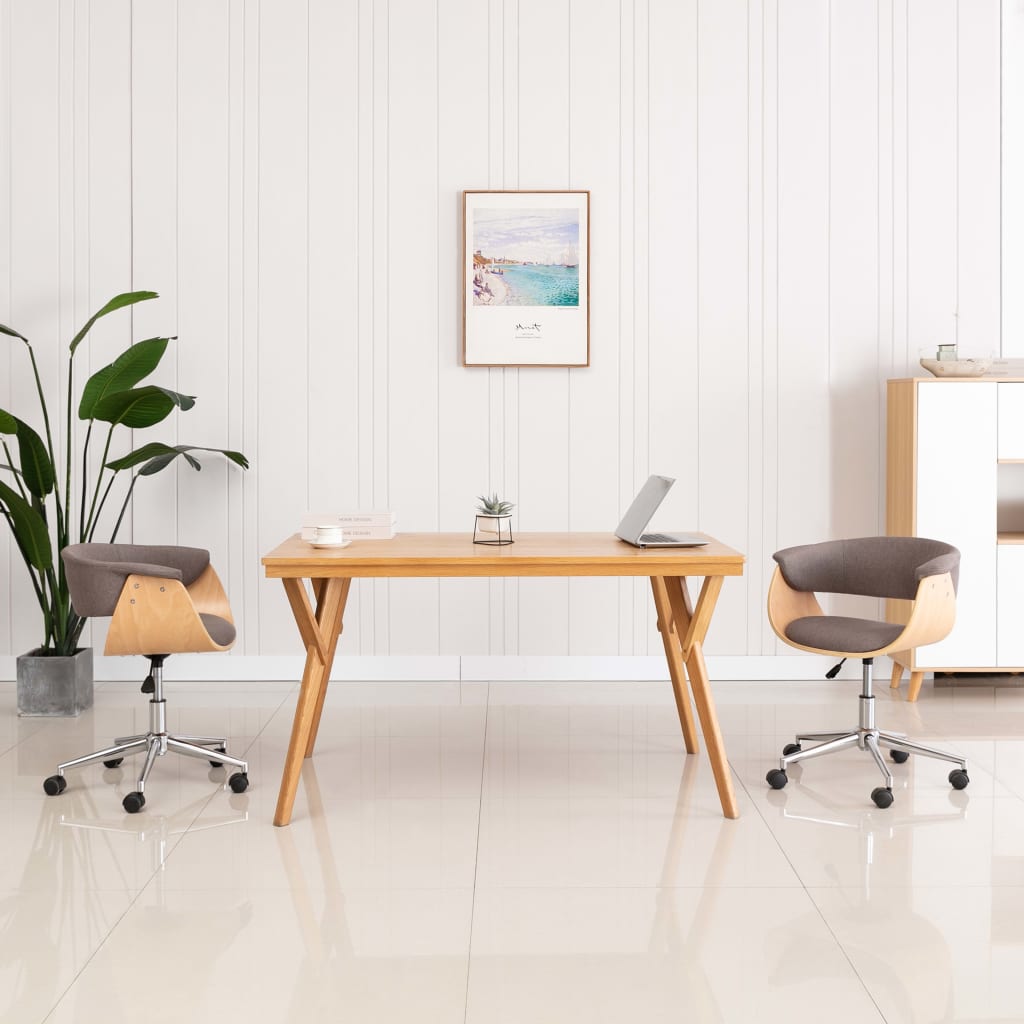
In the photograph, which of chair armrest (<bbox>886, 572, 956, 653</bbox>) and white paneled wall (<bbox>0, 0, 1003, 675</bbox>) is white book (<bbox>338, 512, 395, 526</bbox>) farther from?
chair armrest (<bbox>886, 572, 956, 653</bbox>)

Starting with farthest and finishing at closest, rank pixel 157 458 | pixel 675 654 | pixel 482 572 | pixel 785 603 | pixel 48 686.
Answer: pixel 157 458, pixel 48 686, pixel 785 603, pixel 675 654, pixel 482 572

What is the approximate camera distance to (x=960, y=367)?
4895mm

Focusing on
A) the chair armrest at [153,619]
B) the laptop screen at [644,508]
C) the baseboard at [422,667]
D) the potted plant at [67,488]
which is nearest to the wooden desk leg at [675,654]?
the laptop screen at [644,508]

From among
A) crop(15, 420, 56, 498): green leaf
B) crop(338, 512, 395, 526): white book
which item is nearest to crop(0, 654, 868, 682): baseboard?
crop(15, 420, 56, 498): green leaf

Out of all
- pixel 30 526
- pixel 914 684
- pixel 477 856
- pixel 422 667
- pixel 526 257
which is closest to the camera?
pixel 477 856

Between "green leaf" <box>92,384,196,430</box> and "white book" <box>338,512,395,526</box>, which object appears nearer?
"white book" <box>338,512,395,526</box>

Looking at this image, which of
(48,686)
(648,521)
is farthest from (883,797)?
(48,686)

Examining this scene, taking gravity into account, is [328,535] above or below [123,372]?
below

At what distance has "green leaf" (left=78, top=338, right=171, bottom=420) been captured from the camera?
4.56 metres

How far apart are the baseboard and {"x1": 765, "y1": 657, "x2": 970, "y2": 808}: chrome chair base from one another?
141 centimetres

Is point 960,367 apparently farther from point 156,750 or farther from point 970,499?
point 156,750

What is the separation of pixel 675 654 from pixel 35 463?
2.67m

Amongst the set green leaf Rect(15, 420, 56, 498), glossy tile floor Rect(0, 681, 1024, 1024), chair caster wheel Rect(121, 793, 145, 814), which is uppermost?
green leaf Rect(15, 420, 56, 498)

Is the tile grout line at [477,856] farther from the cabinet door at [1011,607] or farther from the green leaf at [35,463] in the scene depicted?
the cabinet door at [1011,607]
